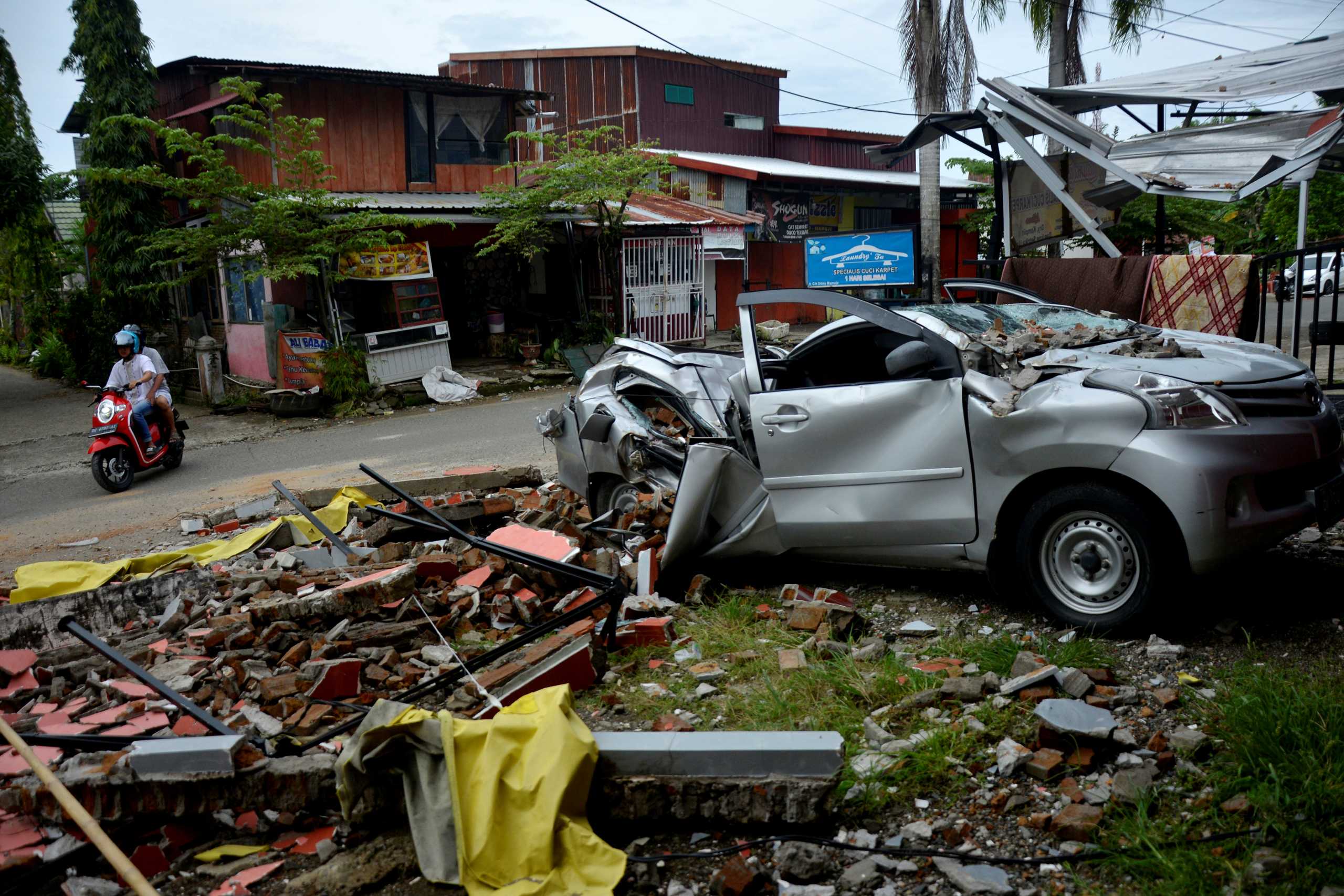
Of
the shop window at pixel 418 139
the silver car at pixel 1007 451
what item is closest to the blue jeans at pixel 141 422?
the silver car at pixel 1007 451

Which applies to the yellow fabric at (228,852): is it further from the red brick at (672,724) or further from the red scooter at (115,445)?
the red scooter at (115,445)

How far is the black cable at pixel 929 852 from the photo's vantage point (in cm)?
294

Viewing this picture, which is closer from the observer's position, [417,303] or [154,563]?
[154,563]

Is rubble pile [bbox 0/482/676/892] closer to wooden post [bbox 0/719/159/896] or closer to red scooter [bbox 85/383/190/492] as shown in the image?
wooden post [bbox 0/719/159/896]

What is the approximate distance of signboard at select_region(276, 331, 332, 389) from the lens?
52.2 ft

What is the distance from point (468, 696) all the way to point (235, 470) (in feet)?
27.3

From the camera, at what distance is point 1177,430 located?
418 centimetres

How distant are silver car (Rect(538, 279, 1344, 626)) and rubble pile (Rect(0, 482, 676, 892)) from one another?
0.72 metres

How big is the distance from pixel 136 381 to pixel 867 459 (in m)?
9.20

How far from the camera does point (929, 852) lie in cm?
311

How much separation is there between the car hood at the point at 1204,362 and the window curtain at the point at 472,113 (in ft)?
56.5

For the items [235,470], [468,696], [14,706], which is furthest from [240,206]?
[468,696]

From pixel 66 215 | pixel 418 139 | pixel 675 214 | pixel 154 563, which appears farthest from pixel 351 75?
pixel 66 215

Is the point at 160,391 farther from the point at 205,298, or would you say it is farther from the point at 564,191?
the point at 205,298
